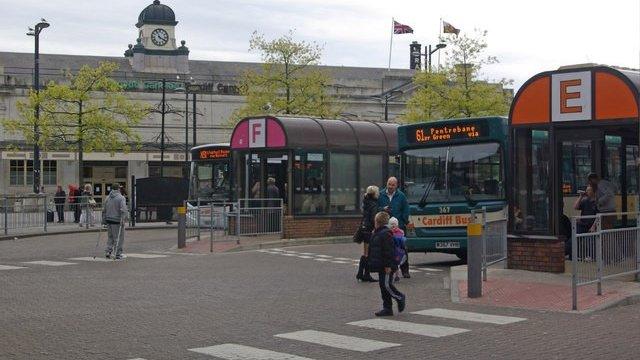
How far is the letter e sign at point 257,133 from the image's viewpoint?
25.4 meters

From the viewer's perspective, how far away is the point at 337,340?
9.97 m

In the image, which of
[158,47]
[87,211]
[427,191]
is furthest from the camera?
[158,47]

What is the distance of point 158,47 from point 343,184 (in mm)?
61519

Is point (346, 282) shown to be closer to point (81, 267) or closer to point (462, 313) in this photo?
point (462, 313)

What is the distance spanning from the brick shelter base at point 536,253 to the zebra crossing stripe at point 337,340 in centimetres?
570

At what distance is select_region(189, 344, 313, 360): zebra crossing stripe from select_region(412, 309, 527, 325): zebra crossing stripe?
320 cm

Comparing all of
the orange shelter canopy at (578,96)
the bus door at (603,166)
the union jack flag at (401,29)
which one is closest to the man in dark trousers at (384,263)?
the orange shelter canopy at (578,96)

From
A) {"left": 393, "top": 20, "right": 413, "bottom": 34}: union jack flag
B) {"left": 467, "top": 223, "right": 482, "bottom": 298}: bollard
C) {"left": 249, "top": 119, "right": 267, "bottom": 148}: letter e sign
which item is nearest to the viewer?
{"left": 467, "top": 223, "right": 482, "bottom": 298}: bollard

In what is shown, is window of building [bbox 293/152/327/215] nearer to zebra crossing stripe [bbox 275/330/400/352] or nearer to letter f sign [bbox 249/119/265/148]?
letter f sign [bbox 249/119/265/148]

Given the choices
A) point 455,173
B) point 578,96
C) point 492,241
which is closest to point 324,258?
point 455,173

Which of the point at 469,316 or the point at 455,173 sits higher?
the point at 455,173

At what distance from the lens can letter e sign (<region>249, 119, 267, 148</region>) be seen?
1001 inches

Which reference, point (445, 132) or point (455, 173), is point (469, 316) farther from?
point (445, 132)

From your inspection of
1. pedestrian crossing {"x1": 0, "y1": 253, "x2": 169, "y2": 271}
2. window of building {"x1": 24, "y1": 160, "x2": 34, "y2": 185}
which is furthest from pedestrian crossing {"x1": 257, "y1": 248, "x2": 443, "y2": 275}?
window of building {"x1": 24, "y1": 160, "x2": 34, "y2": 185}
